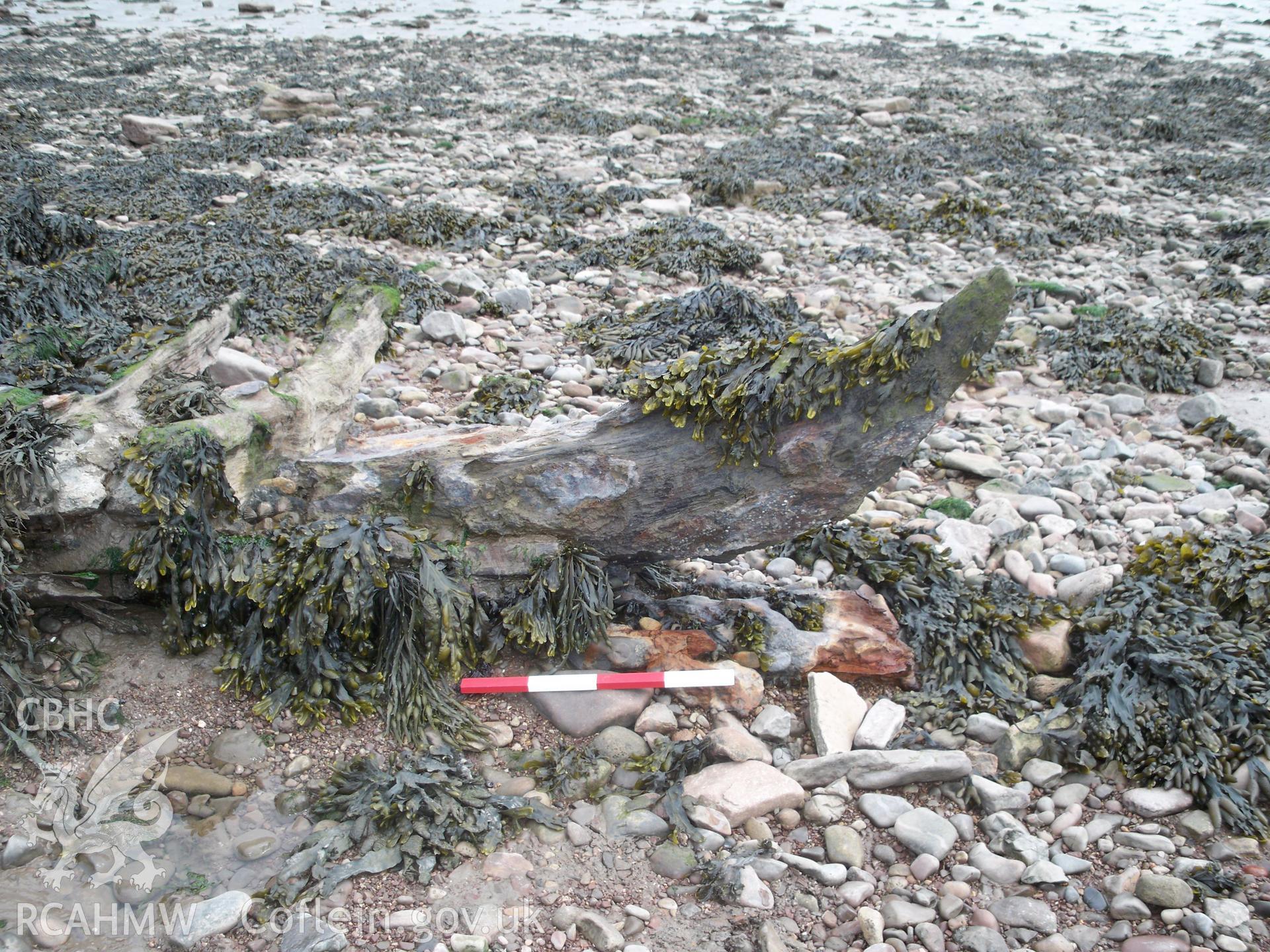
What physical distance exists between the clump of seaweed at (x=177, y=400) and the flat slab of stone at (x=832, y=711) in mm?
2878

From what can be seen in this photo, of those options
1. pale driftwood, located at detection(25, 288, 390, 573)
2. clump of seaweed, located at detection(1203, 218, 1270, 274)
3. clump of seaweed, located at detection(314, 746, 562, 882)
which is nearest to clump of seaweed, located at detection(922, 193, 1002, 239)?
clump of seaweed, located at detection(1203, 218, 1270, 274)

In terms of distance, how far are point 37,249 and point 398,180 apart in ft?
12.5

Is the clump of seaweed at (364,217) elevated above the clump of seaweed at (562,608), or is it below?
above

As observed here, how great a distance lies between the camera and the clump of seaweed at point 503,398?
590 cm

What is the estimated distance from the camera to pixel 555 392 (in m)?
6.38

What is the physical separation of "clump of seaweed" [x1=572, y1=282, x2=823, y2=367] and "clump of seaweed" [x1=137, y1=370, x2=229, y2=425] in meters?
3.20

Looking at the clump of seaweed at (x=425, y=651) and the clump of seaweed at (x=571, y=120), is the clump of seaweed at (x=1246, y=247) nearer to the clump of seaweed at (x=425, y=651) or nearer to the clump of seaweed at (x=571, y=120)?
the clump of seaweed at (x=571, y=120)

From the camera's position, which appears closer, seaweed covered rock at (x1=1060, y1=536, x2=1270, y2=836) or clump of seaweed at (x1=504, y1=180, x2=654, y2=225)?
seaweed covered rock at (x1=1060, y1=536, x2=1270, y2=836)

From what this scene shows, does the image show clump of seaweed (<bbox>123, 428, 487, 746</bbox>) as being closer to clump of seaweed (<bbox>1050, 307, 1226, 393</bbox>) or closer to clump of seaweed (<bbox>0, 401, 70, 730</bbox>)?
clump of seaweed (<bbox>0, 401, 70, 730</bbox>)

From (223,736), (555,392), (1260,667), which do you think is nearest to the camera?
(223,736)

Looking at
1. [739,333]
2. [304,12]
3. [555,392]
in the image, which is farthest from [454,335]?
[304,12]

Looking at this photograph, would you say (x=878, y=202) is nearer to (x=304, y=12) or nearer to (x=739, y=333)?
(x=739, y=333)

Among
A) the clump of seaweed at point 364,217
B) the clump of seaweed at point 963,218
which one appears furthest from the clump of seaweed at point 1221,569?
the clump of seaweed at point 364,217

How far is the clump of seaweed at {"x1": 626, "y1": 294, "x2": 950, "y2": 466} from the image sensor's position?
3406 mm
